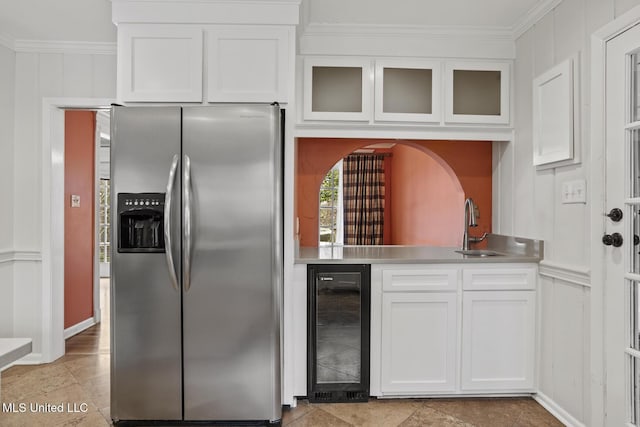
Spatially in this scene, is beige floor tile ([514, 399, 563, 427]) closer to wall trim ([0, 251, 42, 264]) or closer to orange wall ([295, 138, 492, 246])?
orange wall ([295, 138, 492, 246])

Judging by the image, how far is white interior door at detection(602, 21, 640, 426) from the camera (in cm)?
184

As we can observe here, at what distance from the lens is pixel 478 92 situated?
9.30 feet

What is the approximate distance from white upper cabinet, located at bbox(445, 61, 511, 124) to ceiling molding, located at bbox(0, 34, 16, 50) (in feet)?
10.2

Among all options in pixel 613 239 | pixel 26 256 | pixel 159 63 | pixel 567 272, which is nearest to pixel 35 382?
pixel 26 256

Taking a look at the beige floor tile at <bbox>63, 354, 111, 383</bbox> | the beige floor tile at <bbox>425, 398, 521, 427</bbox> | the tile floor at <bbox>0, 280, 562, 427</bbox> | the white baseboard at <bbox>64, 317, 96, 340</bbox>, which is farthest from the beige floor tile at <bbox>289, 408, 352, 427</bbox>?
the white baseboard at <bbox>64, 317, 96, 340</bbox>

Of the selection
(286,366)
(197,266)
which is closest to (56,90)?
(197,266)

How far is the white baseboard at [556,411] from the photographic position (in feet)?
7.34

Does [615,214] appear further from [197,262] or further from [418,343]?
[197,262]

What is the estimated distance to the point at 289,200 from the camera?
95.4 inches

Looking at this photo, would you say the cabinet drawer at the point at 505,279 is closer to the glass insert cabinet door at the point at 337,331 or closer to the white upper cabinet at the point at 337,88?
the glass insert cabinet door at the point at 337,331

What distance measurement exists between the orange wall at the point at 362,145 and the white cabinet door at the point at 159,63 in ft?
3.48

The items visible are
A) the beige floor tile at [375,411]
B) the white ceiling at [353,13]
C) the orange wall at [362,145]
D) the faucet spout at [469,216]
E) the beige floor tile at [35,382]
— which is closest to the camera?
the beige floor tile at [375,411]

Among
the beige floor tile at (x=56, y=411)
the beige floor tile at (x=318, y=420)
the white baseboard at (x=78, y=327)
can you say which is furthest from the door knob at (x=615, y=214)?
the white baseboard at (x=78, y=327)

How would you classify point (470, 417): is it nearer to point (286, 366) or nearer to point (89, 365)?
point (286, 366)
